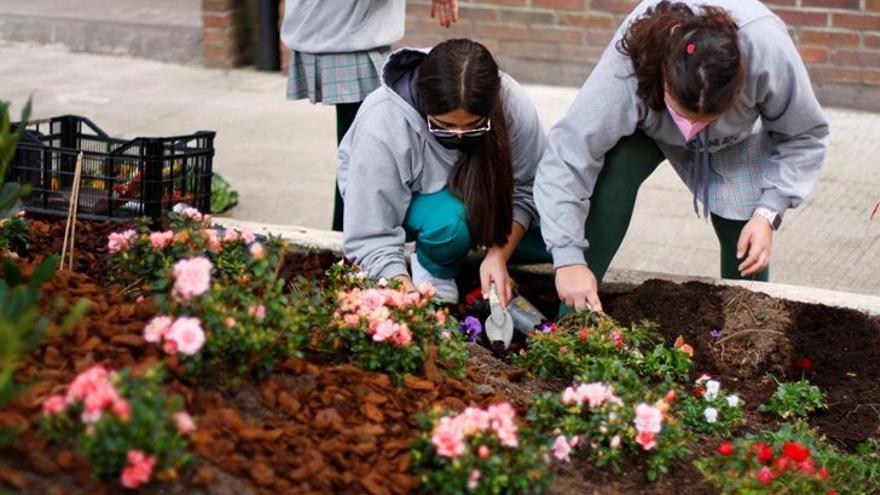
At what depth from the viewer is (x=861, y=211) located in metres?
6.23

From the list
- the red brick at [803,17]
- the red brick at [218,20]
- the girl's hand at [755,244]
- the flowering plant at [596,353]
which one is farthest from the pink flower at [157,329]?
the red brick at [218,20]

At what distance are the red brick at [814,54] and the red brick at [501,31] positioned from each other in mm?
1497

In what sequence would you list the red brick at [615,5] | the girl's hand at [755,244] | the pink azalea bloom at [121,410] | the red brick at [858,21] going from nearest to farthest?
the pink azalea bloom at [121,410]
the girl's hand at [755,244]
the red brick at [858,21]
the red brick at [615,5]

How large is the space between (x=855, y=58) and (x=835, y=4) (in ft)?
0.97

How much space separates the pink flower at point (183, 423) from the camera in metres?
2.73

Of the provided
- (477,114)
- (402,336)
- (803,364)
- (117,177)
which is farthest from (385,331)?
(117,177)

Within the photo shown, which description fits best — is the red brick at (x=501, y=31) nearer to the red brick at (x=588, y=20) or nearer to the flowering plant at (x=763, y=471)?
the red brick at (x=588, y=20)

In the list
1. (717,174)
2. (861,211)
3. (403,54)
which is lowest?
(861,211)

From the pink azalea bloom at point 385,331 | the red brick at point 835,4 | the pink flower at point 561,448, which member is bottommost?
the pink flower at point 561,448

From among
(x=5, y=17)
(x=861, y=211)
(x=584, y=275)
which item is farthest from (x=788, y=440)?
(x=5, y=17)

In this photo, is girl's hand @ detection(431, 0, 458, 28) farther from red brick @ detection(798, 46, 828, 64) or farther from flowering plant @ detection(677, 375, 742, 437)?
red brick @ detection(798, 46, 828, 64)

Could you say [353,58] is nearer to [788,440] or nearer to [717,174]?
[717,174]

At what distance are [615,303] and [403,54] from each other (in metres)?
1.00

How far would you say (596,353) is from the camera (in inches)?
156
